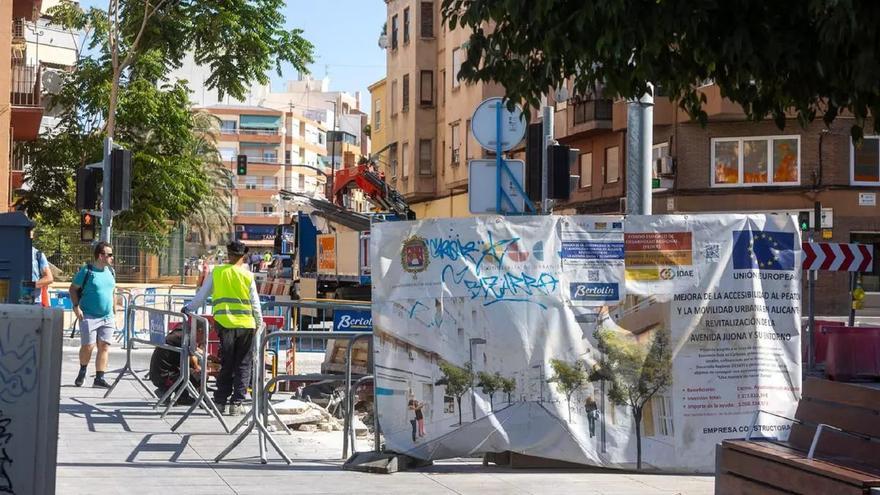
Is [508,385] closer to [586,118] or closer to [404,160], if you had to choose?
[586,118]

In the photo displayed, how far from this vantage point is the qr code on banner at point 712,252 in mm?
10078

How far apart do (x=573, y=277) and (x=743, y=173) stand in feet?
107

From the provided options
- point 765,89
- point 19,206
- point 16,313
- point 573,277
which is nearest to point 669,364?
point 573,277

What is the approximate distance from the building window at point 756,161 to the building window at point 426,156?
20020 millimetres

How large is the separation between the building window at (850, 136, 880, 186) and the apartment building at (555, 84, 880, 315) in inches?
1.2

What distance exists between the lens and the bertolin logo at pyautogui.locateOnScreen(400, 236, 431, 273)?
32.6 ft

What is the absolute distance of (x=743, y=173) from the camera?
41281 millimetres

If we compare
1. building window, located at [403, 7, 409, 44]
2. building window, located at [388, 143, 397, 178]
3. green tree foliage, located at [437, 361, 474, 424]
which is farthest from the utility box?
building window, located at [388, 143, 397, 178]

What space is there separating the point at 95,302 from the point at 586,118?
104 feet

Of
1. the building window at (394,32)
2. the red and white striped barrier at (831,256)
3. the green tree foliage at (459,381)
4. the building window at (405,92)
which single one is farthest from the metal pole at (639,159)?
the building window at (394,32)

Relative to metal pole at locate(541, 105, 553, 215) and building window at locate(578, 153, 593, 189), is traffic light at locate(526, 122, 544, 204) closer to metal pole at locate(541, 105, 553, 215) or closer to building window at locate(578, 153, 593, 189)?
metal pole at locate(541, 105, 553, 215)

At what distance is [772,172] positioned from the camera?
40969 mm

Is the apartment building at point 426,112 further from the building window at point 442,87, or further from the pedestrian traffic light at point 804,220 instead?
the pedestrian traffic light at point 804,220

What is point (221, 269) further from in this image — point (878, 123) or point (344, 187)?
point (344, 187)
